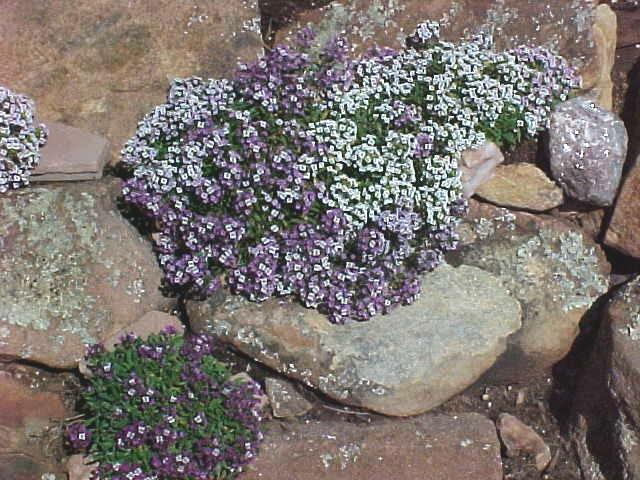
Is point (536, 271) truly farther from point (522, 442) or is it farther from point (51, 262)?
point (51, 262)

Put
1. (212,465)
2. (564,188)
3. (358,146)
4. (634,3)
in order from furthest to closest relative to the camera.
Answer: (634,3) → (564,188) → (358,146) → (212,465)

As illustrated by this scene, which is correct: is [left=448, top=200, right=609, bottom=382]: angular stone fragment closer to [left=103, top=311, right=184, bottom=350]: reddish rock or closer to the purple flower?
[left=103, top=311, right=184, bottom=350]: reddish rock

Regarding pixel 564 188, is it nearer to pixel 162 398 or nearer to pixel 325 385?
pixel 325 385

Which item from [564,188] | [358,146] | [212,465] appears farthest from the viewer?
[564,188]

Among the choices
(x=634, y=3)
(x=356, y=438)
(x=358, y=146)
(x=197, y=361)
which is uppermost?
(x=634, y=3)

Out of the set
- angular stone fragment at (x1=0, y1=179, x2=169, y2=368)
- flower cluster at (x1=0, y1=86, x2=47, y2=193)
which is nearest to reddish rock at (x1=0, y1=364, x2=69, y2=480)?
angular stone fragment at (x1=0, y1=179, x2=169, y2=368)

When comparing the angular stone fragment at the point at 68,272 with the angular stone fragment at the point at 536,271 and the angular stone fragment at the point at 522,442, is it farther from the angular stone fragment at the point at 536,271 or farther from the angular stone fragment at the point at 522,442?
the angular stone fragment at the point at 522,442

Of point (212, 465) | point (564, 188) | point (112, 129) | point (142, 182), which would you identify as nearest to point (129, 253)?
point (142, 182)
